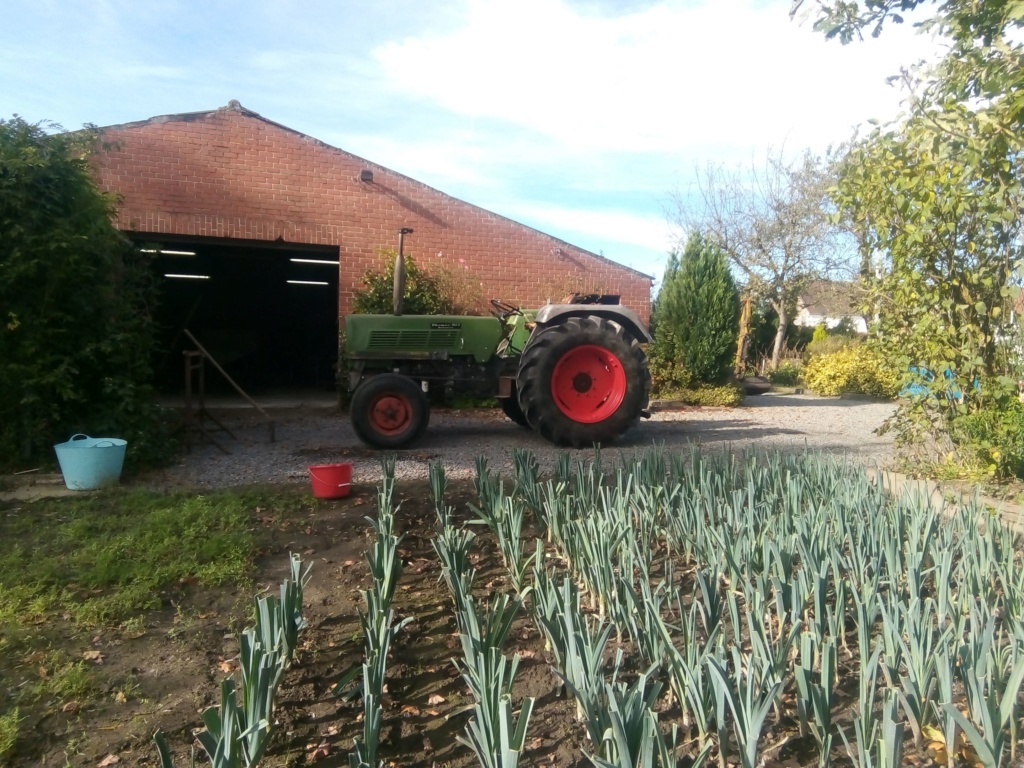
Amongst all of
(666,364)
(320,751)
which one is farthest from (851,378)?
(320,751)

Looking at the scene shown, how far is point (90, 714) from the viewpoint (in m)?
2.60

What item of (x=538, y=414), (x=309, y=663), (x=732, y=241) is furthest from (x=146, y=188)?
(x=732, y=241)

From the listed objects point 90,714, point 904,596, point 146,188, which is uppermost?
point 146,188

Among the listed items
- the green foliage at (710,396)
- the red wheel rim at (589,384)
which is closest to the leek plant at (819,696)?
the red wheel rim at (589,384)

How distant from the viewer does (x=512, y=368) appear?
7.97 metres

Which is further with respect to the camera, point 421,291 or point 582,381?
point 421,291

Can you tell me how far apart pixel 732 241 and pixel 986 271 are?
15243mm

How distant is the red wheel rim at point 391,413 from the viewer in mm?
7281

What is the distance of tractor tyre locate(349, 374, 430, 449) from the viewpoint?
7.21 m

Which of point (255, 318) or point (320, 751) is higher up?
point (255, 318)

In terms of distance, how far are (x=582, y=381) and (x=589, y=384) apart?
84 millimetres

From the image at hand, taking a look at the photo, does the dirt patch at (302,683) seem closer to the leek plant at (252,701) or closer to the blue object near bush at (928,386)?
the leek plant at (252,701)

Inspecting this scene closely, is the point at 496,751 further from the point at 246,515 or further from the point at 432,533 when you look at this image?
the point at 246,515

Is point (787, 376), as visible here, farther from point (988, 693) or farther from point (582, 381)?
point (988, 693)
